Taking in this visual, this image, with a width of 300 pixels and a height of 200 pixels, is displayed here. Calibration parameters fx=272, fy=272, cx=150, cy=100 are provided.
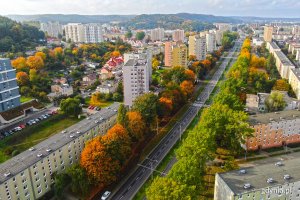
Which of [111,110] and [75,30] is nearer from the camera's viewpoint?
[111,110]

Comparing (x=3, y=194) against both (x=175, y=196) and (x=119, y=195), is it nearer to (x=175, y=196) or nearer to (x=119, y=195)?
(x=119, y=195)

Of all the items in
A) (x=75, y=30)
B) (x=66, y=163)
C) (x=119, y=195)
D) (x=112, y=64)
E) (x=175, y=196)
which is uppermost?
(x=75, y=30)

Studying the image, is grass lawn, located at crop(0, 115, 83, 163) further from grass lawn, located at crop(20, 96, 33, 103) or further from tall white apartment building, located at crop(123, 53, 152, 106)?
grass lawn, located at crop(20, 96, 33, 103)

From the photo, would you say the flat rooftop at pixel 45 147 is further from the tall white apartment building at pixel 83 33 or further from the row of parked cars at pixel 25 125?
the tall white apartment building at pixel 83 33

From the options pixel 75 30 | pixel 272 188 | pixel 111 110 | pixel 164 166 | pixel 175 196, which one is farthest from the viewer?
pixel 75 30

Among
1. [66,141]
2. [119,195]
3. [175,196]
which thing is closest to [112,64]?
[66,141]

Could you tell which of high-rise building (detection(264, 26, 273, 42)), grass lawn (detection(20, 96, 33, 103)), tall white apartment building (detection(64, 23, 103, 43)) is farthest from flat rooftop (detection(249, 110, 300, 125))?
tall white apartment building (detection(64, 23, 103, 43))

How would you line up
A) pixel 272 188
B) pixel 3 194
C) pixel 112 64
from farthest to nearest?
pixel 112 64, pixel 3 194, pixel 272 188

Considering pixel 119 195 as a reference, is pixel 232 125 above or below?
above
